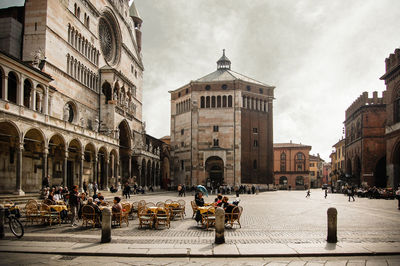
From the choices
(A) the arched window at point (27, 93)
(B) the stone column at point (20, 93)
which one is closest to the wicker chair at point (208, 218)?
(B) the stone column at point (20, 93)

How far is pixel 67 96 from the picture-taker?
35.9 m

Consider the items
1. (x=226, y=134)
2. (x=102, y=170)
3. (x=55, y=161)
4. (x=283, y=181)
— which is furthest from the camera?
(x=283, y=181)

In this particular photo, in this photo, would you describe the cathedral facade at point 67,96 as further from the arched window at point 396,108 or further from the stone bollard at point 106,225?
the arched window at point 396,108

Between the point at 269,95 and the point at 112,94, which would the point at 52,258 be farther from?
Result: the point at 269,95

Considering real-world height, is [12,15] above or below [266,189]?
above

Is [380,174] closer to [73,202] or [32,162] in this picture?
[32,162]

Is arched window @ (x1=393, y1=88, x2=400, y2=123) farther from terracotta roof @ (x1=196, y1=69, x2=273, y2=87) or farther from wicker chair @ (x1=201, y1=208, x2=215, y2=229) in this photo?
wicker chair @ (x1=201, y1=208, x2=215, y2=229)

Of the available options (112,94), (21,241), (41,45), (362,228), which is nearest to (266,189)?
(112,94)

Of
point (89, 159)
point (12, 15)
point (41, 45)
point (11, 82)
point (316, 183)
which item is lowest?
point (316, 183)

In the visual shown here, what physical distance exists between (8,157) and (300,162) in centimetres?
8379

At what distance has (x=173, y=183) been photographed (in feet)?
230

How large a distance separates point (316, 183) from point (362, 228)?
117 meters

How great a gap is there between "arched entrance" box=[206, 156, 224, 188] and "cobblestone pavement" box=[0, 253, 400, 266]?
187ft

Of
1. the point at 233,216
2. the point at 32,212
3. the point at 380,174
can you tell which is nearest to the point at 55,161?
the point at 32,212
